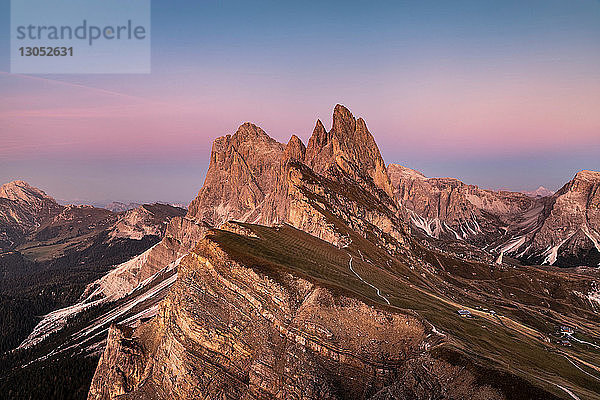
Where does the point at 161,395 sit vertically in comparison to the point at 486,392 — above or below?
below

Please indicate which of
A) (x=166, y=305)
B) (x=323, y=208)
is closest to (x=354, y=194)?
(x=323, y=208)

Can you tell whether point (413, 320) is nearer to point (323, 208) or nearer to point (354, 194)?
point (323, 208)

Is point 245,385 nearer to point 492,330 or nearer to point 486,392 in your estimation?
point 486,392

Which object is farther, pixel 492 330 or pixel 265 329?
pixel 492 330

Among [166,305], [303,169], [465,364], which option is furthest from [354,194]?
[465,364]

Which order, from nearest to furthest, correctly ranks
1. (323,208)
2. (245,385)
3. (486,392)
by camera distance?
(486,392), (245,385), (323,208)

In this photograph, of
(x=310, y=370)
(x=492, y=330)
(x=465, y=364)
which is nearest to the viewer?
(x=465, y=364)

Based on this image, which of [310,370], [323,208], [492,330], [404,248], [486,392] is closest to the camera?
[486,392]

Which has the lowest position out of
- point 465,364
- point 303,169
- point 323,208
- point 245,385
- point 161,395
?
point 161,395

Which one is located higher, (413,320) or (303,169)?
(303,169)
